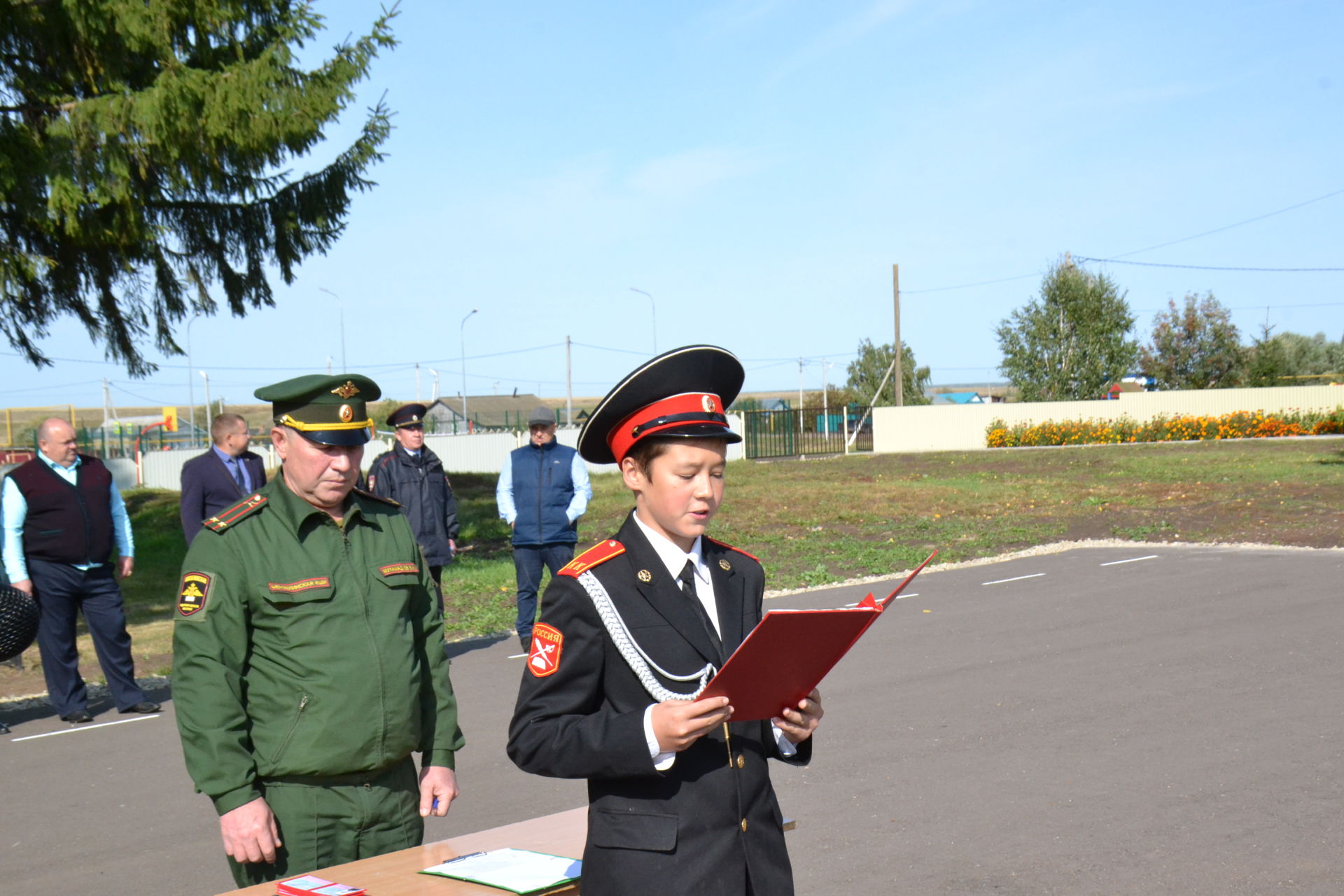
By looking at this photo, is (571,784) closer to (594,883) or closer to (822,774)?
(822,774)

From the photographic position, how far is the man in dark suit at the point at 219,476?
29.9 feet

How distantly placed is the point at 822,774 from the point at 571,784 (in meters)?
1.43

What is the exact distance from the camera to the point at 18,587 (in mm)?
8414

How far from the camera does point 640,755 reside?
7.45 ft

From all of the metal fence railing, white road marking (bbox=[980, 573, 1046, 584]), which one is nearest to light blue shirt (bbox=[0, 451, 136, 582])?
white road marking (bbox=[980, 573, 1046, 584])

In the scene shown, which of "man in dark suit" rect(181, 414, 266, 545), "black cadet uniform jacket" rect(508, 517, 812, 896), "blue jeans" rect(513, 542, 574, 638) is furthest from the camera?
"blue jeans" rect(513, 542, 574, 638)

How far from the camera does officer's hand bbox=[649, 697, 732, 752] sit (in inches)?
86.0

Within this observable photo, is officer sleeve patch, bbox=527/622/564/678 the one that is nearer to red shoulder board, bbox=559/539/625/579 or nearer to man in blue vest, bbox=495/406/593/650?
red shoulder board, bbox=559/539/625/579

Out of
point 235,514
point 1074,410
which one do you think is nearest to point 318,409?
point 235,514

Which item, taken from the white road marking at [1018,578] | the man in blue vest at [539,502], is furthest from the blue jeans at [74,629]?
the white road marking at [1018,578]

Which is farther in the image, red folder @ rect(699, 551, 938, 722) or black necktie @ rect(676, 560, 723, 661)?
black necktie @ rect(676, 560, 723, 661)

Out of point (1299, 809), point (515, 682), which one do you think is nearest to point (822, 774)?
point (1299, 809)

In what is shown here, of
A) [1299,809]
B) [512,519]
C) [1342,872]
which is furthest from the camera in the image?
[512,519]

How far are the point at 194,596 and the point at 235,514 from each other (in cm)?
29
